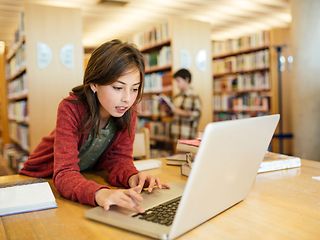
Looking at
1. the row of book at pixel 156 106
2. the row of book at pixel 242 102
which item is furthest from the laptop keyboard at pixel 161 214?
the row of book at pixel 242 102

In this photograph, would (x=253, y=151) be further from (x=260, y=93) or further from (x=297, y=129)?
(x=260, y=93)

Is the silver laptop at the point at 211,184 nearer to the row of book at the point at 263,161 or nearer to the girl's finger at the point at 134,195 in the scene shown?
the girl's finger at the point at 134,195

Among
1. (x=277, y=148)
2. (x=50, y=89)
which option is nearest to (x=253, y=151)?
(x=50, y=89)

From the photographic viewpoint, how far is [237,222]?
0.66 metres

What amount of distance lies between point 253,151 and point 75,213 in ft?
1.30

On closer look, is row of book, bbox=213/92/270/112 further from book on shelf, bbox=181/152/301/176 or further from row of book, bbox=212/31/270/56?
book on shelf, bbox=181/152/301/176

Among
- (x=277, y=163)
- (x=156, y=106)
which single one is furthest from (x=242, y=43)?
(x=277, y=163)

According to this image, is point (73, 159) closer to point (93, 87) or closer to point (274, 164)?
point (93, 87)

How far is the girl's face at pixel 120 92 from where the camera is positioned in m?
0.91

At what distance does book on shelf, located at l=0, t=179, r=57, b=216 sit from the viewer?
2.45 feet

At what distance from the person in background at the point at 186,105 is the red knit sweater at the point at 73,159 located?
96.1 inches

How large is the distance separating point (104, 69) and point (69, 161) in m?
0.26

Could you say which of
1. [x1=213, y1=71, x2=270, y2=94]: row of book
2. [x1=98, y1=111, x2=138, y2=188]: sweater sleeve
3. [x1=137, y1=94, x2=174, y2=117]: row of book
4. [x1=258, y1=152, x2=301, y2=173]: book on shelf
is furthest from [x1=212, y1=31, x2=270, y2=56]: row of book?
[x1=98, y1=111, x2=138, y2=188]: sweater sleeve

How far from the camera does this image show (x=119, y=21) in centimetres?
566
